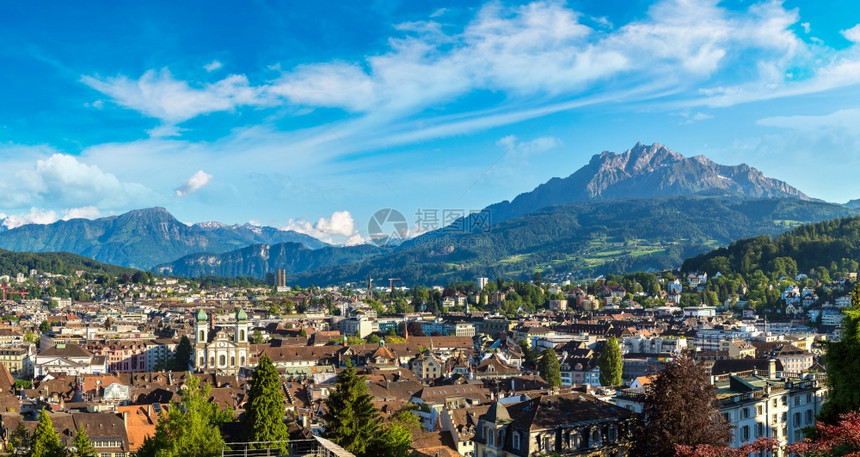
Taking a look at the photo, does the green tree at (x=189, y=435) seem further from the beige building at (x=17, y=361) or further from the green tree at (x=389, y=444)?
the beige building at (x=17, y=361)

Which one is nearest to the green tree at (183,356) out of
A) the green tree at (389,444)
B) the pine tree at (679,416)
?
the green tree at (389,444)

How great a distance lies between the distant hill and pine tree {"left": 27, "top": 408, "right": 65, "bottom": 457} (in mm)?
145082

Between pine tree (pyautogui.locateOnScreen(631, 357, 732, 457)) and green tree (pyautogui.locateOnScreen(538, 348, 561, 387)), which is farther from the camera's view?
green tree (pyautogui.locateOnScreen(538, 348, 561, 387))

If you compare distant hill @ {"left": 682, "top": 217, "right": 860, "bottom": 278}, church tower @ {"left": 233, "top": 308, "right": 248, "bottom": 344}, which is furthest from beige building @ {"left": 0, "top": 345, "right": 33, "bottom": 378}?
distant hill @ {"left": 682, "top": 217, "right": 860, "bottom": 278}

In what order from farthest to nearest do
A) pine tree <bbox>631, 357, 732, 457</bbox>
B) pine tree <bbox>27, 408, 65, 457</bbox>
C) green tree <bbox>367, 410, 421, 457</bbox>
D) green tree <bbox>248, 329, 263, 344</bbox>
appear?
green tree <bbox>248, 329, 263, 344</bbox> → pine tree <bbox>27, 408, 65, 457</bbox> → green tree <bbox>367, 410, 421, 457</bbox> → pine tree <bbox>631, 357, 732, 457</bbox>

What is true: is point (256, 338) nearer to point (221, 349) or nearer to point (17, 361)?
point (221, 349)

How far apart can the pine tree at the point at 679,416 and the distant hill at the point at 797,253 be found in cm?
13966

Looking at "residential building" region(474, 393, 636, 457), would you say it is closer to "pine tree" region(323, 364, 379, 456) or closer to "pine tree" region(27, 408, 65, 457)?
"pine tree" region(323, 364, 379, 456)

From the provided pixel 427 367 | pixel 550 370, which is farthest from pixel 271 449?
pixel 427 367

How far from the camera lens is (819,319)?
11450 cm

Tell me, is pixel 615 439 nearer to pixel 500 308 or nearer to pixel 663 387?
pixel 663 387

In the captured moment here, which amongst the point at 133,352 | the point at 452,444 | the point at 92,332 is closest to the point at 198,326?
the point at 133,352

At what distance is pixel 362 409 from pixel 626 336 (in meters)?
78.3

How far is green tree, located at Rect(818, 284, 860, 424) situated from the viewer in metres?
24.7
